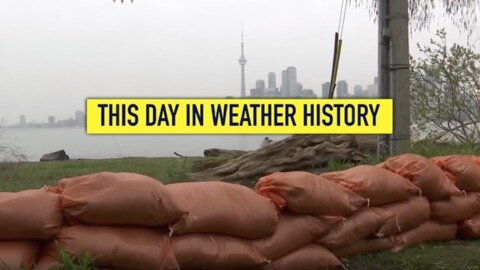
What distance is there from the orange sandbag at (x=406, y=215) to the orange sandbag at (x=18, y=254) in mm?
2343

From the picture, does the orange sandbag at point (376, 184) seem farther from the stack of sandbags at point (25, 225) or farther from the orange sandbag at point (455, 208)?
the stack of sandbags at point (25, 225)

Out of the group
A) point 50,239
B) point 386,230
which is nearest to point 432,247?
point 386,230

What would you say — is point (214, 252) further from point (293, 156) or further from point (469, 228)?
point (293, 156)

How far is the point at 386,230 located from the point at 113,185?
2124 millimetres

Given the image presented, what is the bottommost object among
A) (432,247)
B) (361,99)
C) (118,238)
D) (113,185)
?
(432,247)

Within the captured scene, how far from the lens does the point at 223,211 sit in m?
3.13

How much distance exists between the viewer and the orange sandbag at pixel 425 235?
4188mm

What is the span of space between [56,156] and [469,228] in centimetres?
892

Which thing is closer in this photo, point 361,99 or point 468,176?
point 468,176

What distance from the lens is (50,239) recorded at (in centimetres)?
274

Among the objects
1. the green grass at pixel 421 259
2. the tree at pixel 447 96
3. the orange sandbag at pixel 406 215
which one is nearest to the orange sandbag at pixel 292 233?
the green grass at pixel 421 259

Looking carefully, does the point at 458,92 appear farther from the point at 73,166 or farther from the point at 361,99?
the point at 73,166

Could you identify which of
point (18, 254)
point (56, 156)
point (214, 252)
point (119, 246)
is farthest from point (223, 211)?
point (56, 156)

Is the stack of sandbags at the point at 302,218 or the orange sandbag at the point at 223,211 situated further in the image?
the stack of sandbags at the point at 302,218
